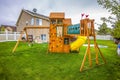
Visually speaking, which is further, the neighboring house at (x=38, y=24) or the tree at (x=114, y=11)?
the neighboring house at (x=38, y=24)

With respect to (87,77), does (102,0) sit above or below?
above

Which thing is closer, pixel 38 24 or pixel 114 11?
pixel 114 11

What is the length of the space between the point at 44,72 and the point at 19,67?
6.97 feet

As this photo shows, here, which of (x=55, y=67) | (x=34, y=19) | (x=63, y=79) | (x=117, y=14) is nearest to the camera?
(x=63, y=79)

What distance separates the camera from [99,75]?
1031 cm

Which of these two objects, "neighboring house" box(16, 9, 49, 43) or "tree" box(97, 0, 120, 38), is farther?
"neighboring house" box(16, 9, 49, 43)

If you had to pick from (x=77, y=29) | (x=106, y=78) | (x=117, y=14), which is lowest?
(x=106, y=78)

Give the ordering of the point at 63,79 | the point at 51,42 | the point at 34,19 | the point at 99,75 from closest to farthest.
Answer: the point at 63,79, the point at 99,75, the point at 51,42, the point at 34,19

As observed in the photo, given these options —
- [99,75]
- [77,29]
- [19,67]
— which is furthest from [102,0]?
[19,67]

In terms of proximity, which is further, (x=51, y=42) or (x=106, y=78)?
(x=51, y=42)

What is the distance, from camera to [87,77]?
989cm

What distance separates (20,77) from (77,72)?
379 cm

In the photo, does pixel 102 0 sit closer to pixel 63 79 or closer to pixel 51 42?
pixel 63 79

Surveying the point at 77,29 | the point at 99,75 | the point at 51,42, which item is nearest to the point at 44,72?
the point at 99,75
